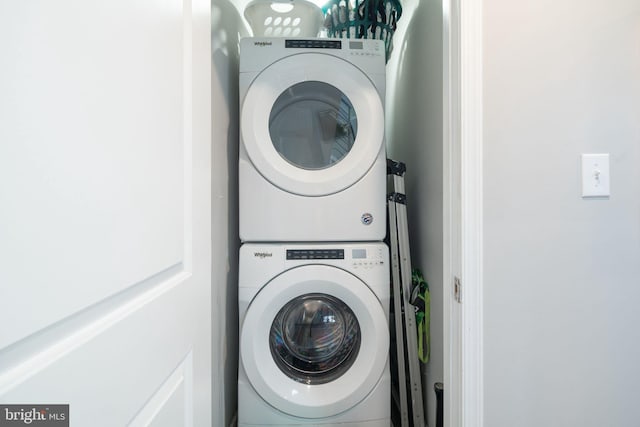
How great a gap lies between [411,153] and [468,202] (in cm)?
80

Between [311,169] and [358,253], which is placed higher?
[311,169]

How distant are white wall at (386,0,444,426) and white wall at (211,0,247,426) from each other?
82cm

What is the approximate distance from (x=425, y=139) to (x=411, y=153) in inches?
8.2

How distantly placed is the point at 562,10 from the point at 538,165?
389 millimetres

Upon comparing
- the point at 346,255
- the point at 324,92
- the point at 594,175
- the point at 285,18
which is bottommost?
the point at 346,255

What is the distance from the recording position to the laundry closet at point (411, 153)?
3.91 ft

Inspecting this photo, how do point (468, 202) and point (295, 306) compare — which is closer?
point (468, 202)

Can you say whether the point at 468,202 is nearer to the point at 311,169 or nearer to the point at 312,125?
the point at 311,169

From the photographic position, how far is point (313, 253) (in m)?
1.25

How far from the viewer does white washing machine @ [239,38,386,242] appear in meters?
1.24

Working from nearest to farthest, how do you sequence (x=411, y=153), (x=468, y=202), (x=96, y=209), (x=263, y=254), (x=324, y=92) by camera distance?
(x=96, y=209) → (x=468, y=202) → (x=263, y=254) → (x=324, y=92) → (x=411, y=153)

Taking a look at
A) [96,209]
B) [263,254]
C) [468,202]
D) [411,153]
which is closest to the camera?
[96,209]

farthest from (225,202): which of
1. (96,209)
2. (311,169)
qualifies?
(96,209)

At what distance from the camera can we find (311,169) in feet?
4.24
